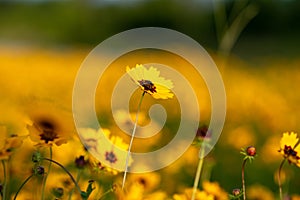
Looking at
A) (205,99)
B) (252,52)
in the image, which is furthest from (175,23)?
(205,99)

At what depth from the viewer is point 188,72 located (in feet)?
18.1

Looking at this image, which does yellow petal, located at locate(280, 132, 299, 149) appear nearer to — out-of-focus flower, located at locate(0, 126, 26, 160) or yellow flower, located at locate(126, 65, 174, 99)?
yellow flower, located at locate(126, 65, 174, 99)

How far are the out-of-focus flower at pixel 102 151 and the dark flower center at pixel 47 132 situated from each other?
9 cm

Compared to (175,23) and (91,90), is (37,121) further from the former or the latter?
(175,23)

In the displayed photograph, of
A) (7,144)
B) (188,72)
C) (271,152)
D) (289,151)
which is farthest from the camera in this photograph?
(188,72)

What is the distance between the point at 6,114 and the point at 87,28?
12.4 meters

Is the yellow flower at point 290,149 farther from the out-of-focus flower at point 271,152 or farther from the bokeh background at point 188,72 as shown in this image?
the out-of-focus flower at point 271,152

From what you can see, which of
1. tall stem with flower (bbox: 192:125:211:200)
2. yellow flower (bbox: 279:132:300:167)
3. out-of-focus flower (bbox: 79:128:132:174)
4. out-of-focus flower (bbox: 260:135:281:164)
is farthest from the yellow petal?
out-of-focus flower (bbox: 260:135:281:164)

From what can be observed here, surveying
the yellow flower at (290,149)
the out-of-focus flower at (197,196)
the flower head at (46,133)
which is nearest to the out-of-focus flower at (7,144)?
the flower head at (46,133)

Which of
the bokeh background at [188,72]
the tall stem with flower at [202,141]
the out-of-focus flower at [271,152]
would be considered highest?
the bokeh background at [188,72]

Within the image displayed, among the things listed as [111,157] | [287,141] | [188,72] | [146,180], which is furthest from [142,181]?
[188,72]

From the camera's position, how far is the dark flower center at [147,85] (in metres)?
0.80

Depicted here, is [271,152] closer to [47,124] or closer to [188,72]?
[47,124]

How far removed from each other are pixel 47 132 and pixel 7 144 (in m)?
0.06
